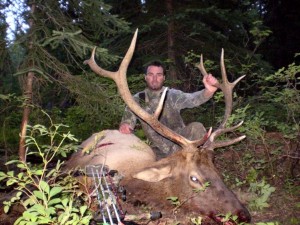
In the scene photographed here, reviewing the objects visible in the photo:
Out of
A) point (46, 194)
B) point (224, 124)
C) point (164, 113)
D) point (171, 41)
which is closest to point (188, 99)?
point (164, 113)

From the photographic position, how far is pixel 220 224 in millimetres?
3811

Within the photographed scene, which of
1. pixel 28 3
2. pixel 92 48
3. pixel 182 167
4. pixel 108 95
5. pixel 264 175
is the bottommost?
pixel 264 175

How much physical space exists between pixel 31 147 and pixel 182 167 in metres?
3.68

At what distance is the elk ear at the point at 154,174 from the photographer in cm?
430

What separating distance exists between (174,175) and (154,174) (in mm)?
247

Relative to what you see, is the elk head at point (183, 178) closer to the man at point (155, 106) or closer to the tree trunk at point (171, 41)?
the man at point (155, 106)

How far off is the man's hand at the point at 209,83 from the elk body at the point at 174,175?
1.73ft

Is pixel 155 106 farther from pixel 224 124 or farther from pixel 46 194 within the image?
pixel 46 194

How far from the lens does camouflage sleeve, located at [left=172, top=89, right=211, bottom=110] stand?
5633mm

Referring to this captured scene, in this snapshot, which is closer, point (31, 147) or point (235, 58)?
point (31, 147)

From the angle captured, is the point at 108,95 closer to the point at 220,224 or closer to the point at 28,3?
the point at 28,3

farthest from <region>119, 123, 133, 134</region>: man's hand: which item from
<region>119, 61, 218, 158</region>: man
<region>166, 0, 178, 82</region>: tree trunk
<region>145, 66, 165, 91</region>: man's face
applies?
<region>166, 0, 178, 82</region>: tree trunk

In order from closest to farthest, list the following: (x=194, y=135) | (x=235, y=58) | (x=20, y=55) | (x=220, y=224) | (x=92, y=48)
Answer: (x=220, y=224)
(x=92, y=48)
(x=20, y=55)
(x=194, y=135)
(x=235, y=58)

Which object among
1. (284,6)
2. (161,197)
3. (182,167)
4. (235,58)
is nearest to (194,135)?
(182,167)
